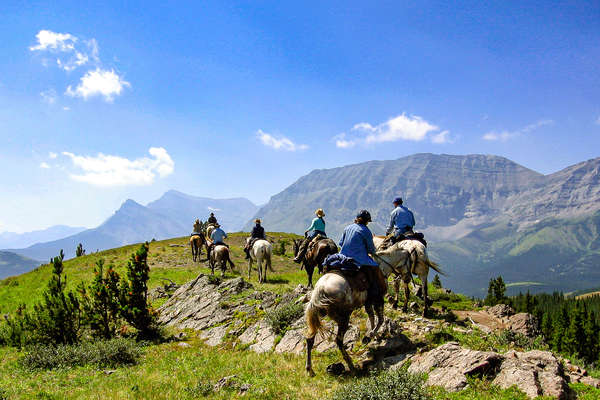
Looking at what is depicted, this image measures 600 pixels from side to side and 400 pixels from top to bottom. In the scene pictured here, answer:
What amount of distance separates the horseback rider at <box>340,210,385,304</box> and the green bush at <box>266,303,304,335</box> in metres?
4.02

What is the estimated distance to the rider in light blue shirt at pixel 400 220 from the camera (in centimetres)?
1638

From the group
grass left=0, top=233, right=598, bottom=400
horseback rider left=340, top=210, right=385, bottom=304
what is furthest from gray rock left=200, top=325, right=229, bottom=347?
horseback rider left=340, top=210, right=385, bottom=304

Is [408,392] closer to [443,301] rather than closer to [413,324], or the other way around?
[413,324]

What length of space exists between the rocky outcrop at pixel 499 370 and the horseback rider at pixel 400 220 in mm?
7795

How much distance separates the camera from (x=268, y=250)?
77.3ft

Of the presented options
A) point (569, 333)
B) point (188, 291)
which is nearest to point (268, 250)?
point (188, 291)

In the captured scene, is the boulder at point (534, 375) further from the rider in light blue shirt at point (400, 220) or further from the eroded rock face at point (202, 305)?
the eroded rock face at point (202, 305)

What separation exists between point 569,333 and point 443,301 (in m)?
87.5

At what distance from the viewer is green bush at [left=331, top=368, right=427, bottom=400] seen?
23.8 feet

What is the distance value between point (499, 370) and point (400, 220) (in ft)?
30.0

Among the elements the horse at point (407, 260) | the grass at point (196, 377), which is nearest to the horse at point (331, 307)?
the grass at point (196, 377)

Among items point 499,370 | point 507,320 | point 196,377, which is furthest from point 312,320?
point 507,320

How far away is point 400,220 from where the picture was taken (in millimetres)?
16484

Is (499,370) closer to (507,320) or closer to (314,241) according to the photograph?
(314,241)
